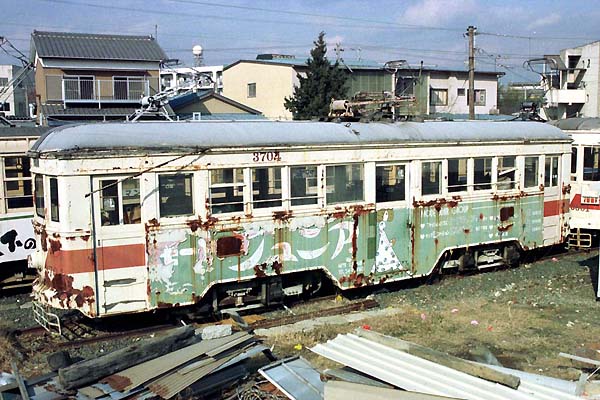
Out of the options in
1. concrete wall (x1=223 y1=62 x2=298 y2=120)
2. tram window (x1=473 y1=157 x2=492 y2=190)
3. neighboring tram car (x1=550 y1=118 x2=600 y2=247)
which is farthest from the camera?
concrete wall (x1=223 y1=62 x2=298 y2=120)

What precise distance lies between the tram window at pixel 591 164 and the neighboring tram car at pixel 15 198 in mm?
12872

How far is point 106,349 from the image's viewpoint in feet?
31.2

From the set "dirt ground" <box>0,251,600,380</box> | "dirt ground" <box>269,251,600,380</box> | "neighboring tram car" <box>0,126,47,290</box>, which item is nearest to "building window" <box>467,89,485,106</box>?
"dirt ground" <box>269,251,600,380</box>

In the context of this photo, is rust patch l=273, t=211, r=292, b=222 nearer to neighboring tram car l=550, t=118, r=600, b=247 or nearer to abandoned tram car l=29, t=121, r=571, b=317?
abandoned tram car l=29, t=121, r=571, b=317

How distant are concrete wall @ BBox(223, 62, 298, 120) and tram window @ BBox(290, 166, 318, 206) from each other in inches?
1058

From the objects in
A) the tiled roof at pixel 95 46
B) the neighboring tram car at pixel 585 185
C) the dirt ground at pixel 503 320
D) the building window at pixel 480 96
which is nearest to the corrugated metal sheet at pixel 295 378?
the dirt ground at pixel 503 320

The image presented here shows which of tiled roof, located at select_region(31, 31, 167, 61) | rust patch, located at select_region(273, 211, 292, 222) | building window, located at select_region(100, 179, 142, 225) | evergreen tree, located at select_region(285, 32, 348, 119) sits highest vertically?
tiled roof, located at select_region(31, 31, 167, 61)

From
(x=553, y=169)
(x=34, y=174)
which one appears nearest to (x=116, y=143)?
(x=34, y=174)

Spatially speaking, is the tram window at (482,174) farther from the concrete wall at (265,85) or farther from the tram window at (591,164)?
the concrete wall at (265,85)

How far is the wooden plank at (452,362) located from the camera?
21.7 feet

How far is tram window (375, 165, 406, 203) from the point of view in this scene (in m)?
12.1

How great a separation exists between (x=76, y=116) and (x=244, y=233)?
24634mm

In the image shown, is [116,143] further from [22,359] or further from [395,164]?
[395,164]

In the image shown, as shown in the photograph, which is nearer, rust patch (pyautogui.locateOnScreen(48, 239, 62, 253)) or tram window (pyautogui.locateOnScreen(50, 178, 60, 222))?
rust patch (pyautogui.locateOnScreen(48, 239, 62, 253))
